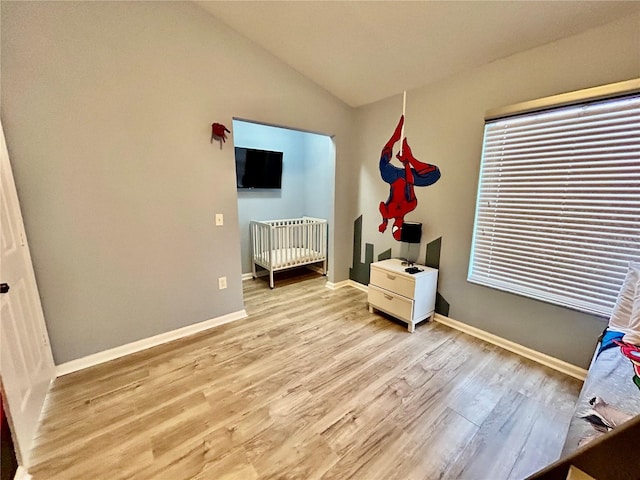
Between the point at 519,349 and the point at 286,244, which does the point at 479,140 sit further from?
the point at 286,244

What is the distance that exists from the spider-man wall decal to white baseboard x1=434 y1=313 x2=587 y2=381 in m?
1.03

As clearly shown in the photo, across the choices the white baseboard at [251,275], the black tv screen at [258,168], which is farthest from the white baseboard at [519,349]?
the black tv screen at [258,168]

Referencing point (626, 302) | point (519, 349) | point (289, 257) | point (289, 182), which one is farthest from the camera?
point (289, 182)

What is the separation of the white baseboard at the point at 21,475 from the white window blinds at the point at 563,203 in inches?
124

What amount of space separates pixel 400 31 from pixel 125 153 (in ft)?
7.52

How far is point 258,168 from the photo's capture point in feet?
12.5

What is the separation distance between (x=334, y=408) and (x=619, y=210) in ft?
7.31

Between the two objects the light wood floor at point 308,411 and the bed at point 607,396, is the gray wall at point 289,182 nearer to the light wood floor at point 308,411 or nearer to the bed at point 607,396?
the light wood floor at point 308,411

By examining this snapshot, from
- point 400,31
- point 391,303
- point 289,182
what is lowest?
point 391,303

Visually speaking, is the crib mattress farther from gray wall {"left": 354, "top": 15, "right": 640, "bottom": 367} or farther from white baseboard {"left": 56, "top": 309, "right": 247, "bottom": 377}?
gray wall {"left": 354, "top": 15, "right": 640, "bottom": 367}

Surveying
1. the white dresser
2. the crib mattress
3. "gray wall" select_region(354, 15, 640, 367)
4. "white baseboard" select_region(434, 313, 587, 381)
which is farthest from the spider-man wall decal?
the crib mattress

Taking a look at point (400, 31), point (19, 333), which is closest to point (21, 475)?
point (19, 333)

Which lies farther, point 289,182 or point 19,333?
point 289,182

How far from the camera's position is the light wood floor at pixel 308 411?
1.32 metres
